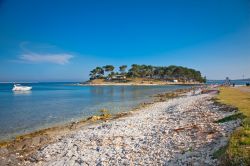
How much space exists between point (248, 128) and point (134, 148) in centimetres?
589

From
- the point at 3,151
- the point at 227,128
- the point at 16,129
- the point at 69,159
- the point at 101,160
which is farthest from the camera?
the point at 16,129

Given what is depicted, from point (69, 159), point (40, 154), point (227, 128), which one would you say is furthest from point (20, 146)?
point (227, 128)

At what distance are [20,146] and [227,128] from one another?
13.8 metres

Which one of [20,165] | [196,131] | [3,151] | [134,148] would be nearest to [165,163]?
[134,148]

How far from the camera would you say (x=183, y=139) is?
12656mm

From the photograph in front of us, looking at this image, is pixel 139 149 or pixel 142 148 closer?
pixel 139 149

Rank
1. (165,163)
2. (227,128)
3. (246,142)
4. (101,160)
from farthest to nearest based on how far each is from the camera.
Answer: (227,128) < (101,160) < (165,163) < (246,142)

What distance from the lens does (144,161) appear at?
10445mm

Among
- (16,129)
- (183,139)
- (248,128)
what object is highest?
(248,128)

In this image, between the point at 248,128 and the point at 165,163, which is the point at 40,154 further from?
the point at 248,128

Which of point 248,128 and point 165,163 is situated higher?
point 248,128

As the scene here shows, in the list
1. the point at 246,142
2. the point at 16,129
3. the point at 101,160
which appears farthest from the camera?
the point at 16,129

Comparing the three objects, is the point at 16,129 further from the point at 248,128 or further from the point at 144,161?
the point at 248,128

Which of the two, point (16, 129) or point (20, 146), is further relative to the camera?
point (16, 129)
